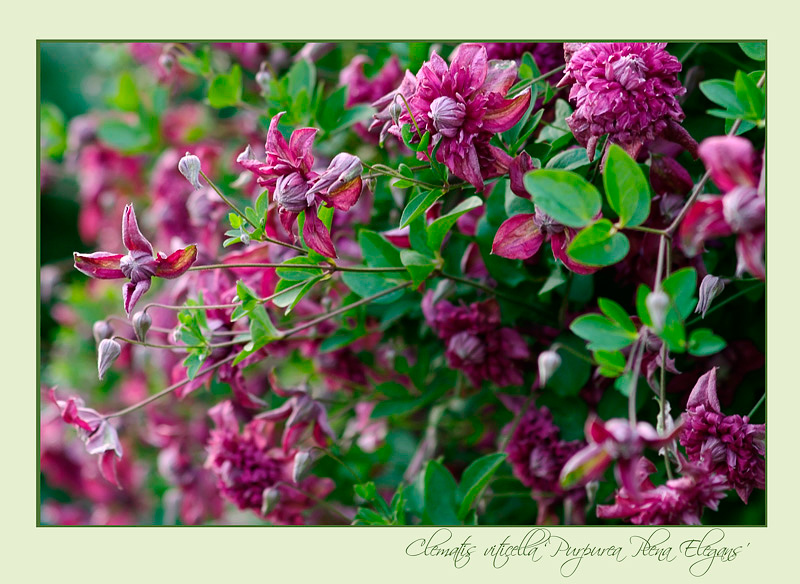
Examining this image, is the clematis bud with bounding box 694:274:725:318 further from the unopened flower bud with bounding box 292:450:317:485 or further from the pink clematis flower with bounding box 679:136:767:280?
the unopened flower bud with bounding box 292:450:317:485

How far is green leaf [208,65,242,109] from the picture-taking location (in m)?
0.89

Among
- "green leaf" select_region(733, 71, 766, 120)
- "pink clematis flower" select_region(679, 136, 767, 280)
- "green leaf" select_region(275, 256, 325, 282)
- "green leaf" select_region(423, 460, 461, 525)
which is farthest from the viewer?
"green leaf" select_region(423, 460, 461, 525)

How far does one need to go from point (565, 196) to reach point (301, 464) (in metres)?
0.43

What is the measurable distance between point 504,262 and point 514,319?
68mm

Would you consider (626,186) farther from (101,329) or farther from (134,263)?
(101,329)

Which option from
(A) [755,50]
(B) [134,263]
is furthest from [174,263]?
(A) [755,50]

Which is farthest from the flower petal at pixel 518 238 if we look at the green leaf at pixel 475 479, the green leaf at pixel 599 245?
the green leaf at pixel 475 479

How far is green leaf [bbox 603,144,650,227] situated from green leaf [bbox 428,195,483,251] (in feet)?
0.36

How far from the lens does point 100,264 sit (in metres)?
0.54

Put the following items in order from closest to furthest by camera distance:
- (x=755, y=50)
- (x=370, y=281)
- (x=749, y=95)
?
(x=749, y=95) → (x=755, y=50) → (x=370, y=281)

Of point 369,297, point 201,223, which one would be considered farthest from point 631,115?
point 201,223

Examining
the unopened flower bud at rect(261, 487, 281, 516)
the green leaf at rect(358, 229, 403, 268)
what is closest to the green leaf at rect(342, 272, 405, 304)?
the green leaf at rect(358, 229, 403, 268)

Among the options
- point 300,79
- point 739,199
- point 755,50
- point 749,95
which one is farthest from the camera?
point 300,79

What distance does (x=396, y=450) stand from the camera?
102 centimetres
